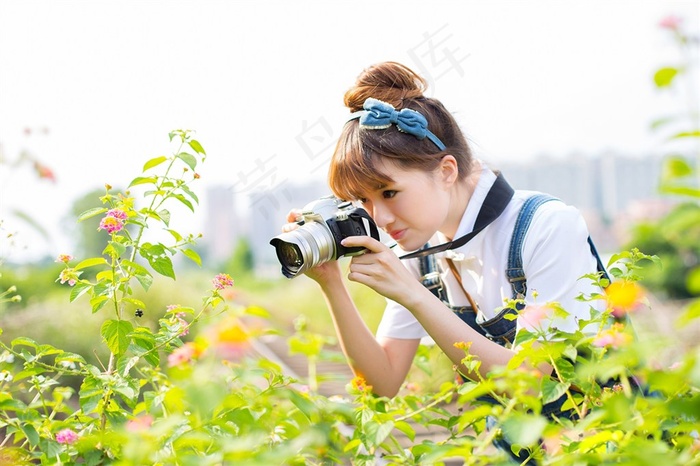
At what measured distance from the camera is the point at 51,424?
38.7 inches

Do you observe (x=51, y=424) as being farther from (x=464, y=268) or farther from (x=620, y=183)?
(x=620, y=183)

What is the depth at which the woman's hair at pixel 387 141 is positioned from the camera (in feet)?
4.59

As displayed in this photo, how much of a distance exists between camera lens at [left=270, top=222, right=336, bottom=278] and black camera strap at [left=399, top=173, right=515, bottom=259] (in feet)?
0.78

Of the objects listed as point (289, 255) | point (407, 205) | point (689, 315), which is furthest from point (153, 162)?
point (689, 315)

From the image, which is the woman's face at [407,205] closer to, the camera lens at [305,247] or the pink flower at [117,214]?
the camera lens at [305,247]

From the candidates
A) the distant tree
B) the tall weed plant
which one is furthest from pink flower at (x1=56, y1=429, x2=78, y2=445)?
the distant tree

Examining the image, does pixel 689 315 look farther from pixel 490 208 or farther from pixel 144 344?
pixel 490 208

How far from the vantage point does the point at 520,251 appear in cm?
137

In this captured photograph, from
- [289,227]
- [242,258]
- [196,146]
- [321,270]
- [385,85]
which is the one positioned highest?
[196,146]

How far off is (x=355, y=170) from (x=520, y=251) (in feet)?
1.18

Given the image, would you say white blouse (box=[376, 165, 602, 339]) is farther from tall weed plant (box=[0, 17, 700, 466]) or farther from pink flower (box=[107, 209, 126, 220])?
pink flower (box=[107, 209, 126, 220])

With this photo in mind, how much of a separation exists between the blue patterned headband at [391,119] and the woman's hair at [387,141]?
0.03ft

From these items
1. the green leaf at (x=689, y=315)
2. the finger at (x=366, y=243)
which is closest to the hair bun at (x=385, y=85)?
the finger at (x=366, y=243)

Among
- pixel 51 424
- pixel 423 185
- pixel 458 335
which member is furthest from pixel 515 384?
pixel 423 185
